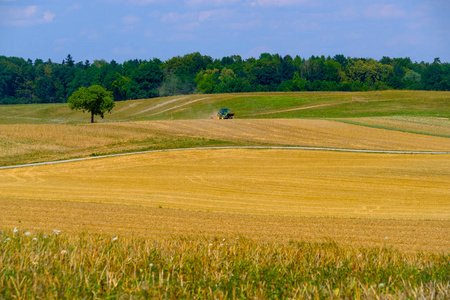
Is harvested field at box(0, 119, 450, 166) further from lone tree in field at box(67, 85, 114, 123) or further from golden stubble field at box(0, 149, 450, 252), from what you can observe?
lone tree in field at box(67, 85, 114, 123)

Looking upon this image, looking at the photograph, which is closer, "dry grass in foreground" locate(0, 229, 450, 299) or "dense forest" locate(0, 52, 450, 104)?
"dry grass in foreground" locate(0, 229, 450, 299)

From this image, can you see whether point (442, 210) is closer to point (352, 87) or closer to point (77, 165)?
point (77, 165)

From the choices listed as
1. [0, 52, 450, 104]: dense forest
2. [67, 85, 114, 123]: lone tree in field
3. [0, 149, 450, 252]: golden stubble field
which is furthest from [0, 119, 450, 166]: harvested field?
[0, 52, 450, 104]: dense forest

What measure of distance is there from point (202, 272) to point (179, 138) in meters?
40.4

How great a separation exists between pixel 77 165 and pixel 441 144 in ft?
107

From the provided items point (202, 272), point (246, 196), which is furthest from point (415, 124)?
point (202, 272)

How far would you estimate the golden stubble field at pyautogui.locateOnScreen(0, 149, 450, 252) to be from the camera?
17.2m

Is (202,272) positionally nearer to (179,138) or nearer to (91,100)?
(179,138)

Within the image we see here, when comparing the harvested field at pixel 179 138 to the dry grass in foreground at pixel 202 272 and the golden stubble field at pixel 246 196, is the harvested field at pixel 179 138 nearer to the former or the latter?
the golden stubble field at pixel 246 196

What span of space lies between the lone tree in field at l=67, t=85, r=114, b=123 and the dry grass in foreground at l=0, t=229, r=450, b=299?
5864cm

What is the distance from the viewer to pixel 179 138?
48406mm

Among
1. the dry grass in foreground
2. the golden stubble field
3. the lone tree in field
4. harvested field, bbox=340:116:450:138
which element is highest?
the lone tree in field

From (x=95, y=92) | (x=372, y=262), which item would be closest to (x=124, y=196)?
(x=372, y=262)

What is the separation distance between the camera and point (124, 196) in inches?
995
